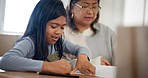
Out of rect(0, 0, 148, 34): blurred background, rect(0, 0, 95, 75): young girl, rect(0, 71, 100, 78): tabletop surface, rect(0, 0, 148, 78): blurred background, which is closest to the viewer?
rect(0, 0, 148, 78): blurred background

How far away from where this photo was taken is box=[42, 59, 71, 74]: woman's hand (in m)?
1.20

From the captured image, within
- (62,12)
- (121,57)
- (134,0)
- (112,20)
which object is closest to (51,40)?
(62,12)

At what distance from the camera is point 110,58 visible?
116cm

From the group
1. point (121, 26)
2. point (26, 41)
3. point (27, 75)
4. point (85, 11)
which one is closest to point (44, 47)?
point (26, 41)

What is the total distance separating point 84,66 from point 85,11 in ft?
1.02

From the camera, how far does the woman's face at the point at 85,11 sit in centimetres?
120

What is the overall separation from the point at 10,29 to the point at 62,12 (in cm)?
42

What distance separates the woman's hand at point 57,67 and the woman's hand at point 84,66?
0.04 metres

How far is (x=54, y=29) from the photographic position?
1.29m

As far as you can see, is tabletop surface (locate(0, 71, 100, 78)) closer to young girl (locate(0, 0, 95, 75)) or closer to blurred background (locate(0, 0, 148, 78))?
young girl (locate(0, 0, 95, 75))

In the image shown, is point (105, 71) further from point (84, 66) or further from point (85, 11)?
point (85, 11)

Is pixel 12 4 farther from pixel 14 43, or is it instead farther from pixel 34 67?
pixel 34 67

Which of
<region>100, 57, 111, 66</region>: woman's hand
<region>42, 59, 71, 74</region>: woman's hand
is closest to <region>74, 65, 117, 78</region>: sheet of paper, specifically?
<region>100, 57, 111, 66</region>: woman's hand

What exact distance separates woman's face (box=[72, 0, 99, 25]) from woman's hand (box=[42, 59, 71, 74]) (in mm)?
Answer: 253
